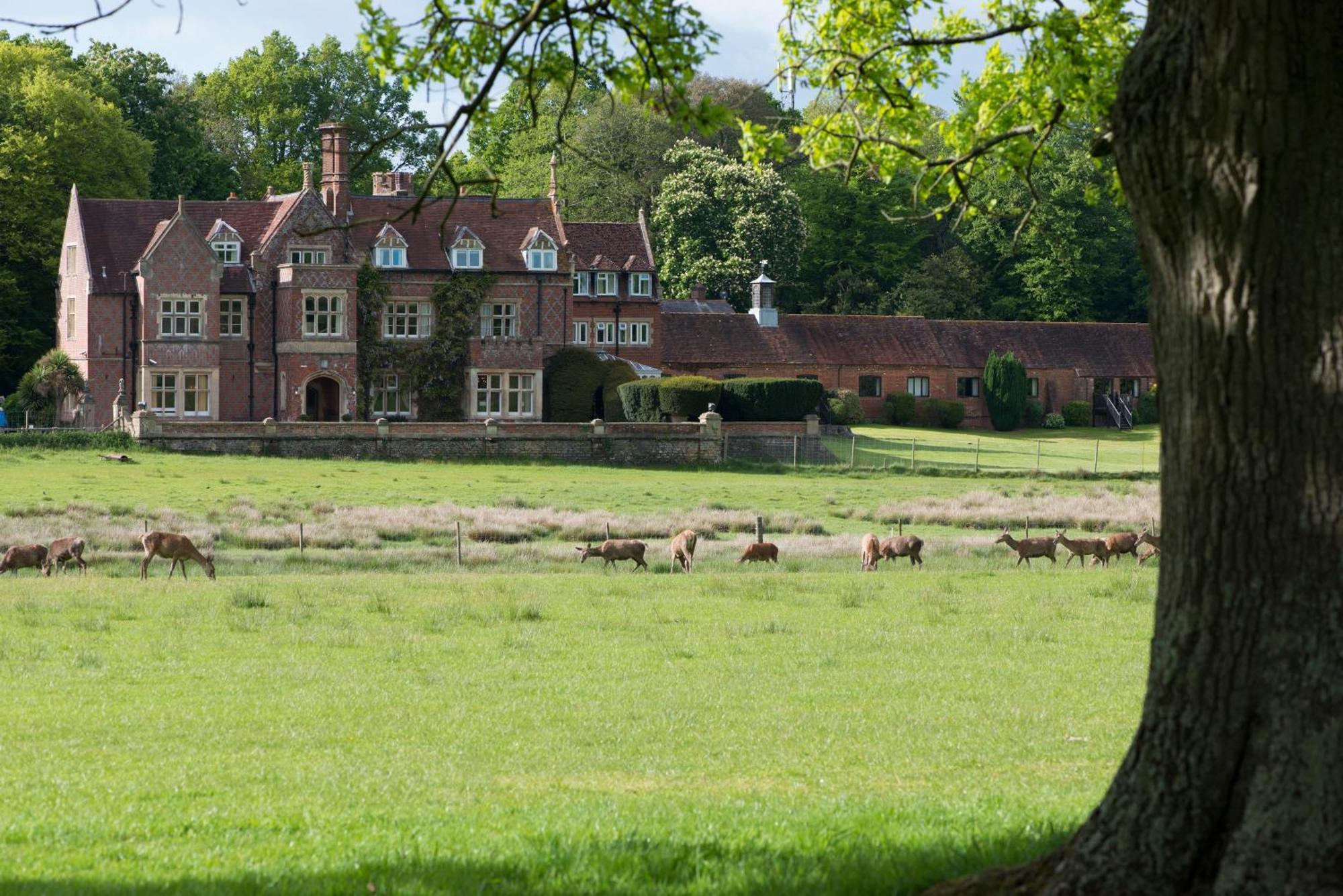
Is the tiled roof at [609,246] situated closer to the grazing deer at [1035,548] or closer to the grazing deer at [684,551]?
the grazing deer at [684,551]

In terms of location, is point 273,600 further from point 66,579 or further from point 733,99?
point 733,99

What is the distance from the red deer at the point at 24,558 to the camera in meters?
26.5

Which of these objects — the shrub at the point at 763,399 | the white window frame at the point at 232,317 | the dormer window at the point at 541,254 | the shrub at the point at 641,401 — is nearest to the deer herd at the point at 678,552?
the shrub at the point at 641,401

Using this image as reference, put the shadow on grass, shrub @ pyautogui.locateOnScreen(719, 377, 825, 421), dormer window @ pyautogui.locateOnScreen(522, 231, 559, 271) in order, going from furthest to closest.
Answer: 1. dormer window @ pyautogui.locateOnScreen(522, 231, 559, 271)
2. shrub @ pyautogui.locateOnScreen(719, 377, 825, 421)
3. the shadow on grass

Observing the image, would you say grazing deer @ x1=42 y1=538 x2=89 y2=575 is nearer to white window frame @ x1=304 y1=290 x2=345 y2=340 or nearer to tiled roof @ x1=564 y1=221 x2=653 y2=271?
white window frame @ x1=304 y1=290 x2=345 y2=340

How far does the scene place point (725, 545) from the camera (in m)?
34.2

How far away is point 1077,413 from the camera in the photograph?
3071 inches

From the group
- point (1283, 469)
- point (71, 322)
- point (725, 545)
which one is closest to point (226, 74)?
point (71, 322)

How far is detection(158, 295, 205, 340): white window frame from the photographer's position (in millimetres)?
57594

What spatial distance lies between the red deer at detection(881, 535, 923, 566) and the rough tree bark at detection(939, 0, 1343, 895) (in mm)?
23869

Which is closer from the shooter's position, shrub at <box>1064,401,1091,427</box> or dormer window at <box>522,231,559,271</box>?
dormer window at <box>522,231,559,271</box>

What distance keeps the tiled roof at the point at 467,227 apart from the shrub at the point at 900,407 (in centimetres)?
1922

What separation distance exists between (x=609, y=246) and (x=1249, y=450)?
65502 mm

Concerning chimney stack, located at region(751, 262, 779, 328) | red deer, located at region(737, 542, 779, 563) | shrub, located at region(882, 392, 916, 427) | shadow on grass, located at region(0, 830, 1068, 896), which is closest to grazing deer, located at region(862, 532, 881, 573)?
red deer, located at region(737, 542, 779, 563)
